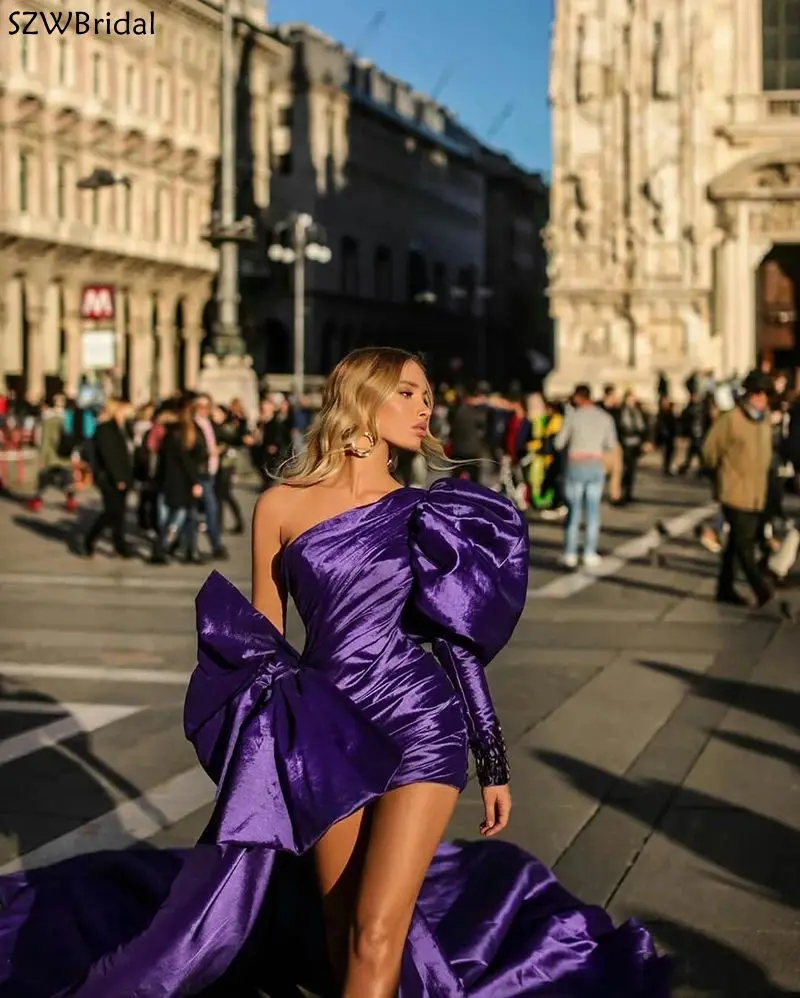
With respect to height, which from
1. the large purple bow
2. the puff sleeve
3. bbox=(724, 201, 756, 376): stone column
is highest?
bbox=(724, 201, 756, 376): stone column

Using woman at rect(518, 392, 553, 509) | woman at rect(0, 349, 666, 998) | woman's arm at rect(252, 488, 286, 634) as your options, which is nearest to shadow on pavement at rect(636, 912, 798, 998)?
woman at rect(0, 349, 666, 998)

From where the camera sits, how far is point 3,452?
2895cm

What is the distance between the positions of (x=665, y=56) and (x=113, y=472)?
21445 millimetres

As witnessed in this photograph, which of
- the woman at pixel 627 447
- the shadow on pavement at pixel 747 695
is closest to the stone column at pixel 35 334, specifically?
the woman at pixel 627 447

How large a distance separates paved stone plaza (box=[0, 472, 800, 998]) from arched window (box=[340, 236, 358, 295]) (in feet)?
198

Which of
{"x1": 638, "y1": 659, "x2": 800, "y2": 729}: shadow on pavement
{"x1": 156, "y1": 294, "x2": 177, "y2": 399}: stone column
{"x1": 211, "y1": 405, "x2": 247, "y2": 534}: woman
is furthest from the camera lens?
{"x1": 156, "y1": 294, "x2": 177, "y2": 399}: stone column

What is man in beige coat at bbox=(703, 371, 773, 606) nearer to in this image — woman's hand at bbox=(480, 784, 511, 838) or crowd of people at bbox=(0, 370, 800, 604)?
crowd of people at bbox=(0, 370, 800, 604)

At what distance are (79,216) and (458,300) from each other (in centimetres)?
3838

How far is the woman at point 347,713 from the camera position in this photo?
155 inches

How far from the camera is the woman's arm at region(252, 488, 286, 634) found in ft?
14.1

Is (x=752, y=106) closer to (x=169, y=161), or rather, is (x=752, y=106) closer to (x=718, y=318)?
(x=718, y=318)

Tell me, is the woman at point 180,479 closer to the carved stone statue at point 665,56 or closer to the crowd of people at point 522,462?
the crowd of people at point 522,462

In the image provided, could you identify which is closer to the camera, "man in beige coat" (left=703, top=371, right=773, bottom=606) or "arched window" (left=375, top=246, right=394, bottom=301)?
"man in beige coat" (left=703, top=371, right=773, bottom=606)

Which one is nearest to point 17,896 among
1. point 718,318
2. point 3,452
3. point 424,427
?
point 424,427
